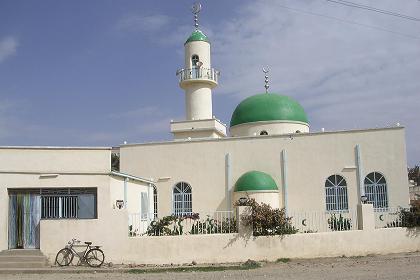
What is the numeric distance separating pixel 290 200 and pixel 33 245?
11.3 meters

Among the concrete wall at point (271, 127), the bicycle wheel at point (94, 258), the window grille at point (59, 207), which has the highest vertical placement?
the concrete wall at point (271, 127)

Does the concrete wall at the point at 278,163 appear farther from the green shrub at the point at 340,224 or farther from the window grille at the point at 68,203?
the window grille at the point at 68,203

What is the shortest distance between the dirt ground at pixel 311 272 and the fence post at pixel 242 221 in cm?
A: 110

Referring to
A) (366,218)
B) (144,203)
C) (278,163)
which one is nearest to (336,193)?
(278,163)

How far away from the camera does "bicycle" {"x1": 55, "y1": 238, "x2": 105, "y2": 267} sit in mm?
14078

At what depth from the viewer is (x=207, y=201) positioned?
74.4ft

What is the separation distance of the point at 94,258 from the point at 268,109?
44.9 ft

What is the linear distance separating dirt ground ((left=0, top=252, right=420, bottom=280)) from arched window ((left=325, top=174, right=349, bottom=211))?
264 inches

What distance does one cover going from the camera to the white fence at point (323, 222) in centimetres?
1636

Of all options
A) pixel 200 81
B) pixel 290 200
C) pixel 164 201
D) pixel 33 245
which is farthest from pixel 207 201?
pixel 33 245

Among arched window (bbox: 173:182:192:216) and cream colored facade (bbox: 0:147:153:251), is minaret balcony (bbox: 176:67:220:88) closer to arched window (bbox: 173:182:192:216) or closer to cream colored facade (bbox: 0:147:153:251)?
arched window (bbox: 173:182:192:216)

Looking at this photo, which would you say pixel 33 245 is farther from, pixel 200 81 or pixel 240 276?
pixel 200 81

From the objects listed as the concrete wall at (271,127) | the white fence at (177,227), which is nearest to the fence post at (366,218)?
the white fence at (177,227)

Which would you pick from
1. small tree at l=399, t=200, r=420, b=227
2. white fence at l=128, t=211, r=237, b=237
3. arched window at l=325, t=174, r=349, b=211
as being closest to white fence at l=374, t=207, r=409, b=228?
small tree at l=399, t=200, r=420, b=227
